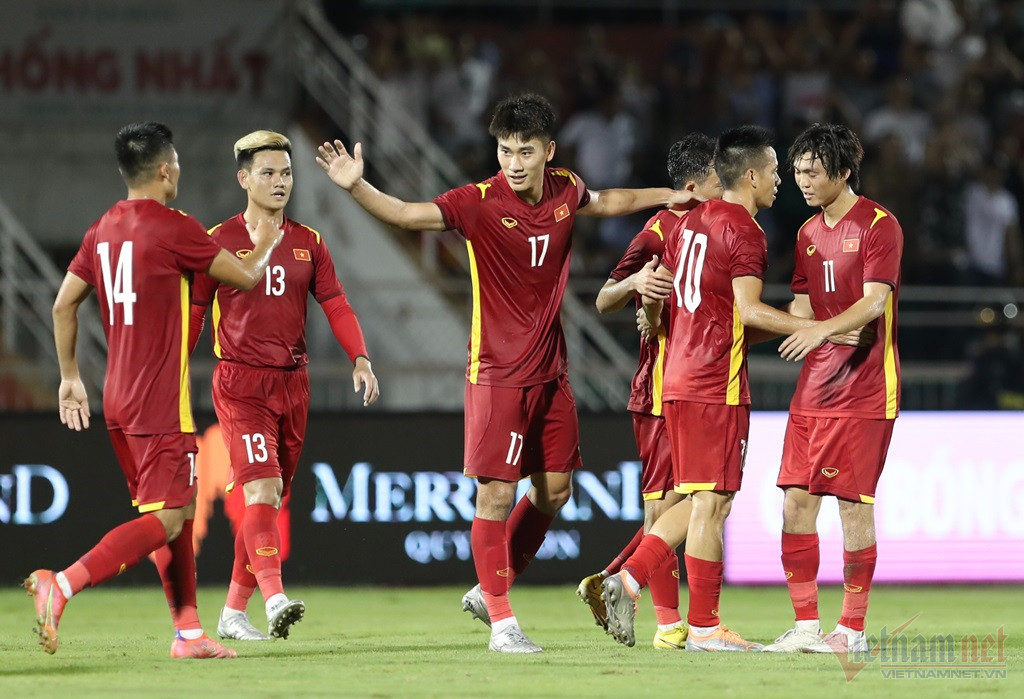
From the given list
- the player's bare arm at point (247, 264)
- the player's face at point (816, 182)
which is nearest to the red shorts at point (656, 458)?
the player's face at point (816, 182)

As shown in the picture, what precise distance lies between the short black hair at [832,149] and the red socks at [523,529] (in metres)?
2.19

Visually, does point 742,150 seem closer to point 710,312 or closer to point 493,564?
point 710,312

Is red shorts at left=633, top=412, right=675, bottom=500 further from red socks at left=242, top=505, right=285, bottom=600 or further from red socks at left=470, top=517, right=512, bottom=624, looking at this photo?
red socks at left=242, top=505, right=285, bottom=600

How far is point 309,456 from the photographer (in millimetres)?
12062

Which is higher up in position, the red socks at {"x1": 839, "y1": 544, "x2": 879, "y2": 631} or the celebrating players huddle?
the celebrating players huddle

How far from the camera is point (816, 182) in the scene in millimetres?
7914

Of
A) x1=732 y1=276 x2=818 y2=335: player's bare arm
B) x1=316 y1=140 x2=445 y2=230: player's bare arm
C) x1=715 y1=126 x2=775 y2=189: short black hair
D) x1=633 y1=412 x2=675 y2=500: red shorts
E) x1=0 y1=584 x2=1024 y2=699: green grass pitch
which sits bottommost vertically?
x1=0 y1=584 x2=1024 y2=699: green grass pitch

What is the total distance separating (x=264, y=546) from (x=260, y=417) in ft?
2.31

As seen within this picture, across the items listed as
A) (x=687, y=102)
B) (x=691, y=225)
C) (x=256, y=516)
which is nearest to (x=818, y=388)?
(x=691, y=225)

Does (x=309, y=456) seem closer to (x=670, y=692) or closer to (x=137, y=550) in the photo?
(x=137, y=550)

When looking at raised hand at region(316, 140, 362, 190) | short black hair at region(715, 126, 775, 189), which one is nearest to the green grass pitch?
raised hand at region(316, 140, 362, 190)

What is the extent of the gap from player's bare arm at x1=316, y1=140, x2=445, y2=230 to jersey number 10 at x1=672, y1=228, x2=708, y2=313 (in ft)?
3.90

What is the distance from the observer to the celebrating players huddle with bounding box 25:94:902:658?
7.34m
